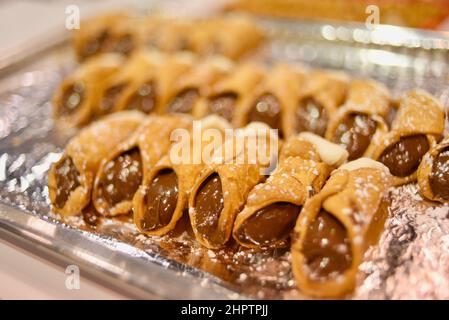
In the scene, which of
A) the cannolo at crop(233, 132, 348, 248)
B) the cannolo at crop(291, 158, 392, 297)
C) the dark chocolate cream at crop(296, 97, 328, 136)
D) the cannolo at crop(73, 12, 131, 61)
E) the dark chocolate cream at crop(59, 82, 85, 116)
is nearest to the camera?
the cannolo at crop(291, 158, 392, 297)

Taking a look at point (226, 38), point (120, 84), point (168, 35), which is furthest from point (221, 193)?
point (168, 35)

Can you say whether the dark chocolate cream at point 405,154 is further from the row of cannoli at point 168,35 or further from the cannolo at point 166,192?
the row of cannoli at point 168,35

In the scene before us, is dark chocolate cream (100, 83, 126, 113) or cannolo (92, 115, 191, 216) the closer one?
cannolo (92, 115, 191, 216)

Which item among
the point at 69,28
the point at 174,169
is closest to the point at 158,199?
the point at 174,169

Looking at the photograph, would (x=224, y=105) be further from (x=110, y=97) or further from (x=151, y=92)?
(x=110, y=97)

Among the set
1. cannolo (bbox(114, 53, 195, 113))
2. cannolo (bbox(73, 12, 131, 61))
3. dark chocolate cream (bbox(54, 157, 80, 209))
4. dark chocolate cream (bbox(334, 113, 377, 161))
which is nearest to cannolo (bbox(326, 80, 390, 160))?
dark chocolate cream (bbox(334, 113, 377, 161))

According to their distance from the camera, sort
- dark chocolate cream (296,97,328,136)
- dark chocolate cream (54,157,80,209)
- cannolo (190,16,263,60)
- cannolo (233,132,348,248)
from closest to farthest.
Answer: cannolo (233,132,348,248) → dark chocolate cream (54,157,80,209) → dark chocolate cream (296,97,328,136) → cannolo (190,16,263,60)

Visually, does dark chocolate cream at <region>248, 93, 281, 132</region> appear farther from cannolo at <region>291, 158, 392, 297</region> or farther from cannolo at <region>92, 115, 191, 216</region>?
cannolo at <region>291, 158, 392, 297</region>
